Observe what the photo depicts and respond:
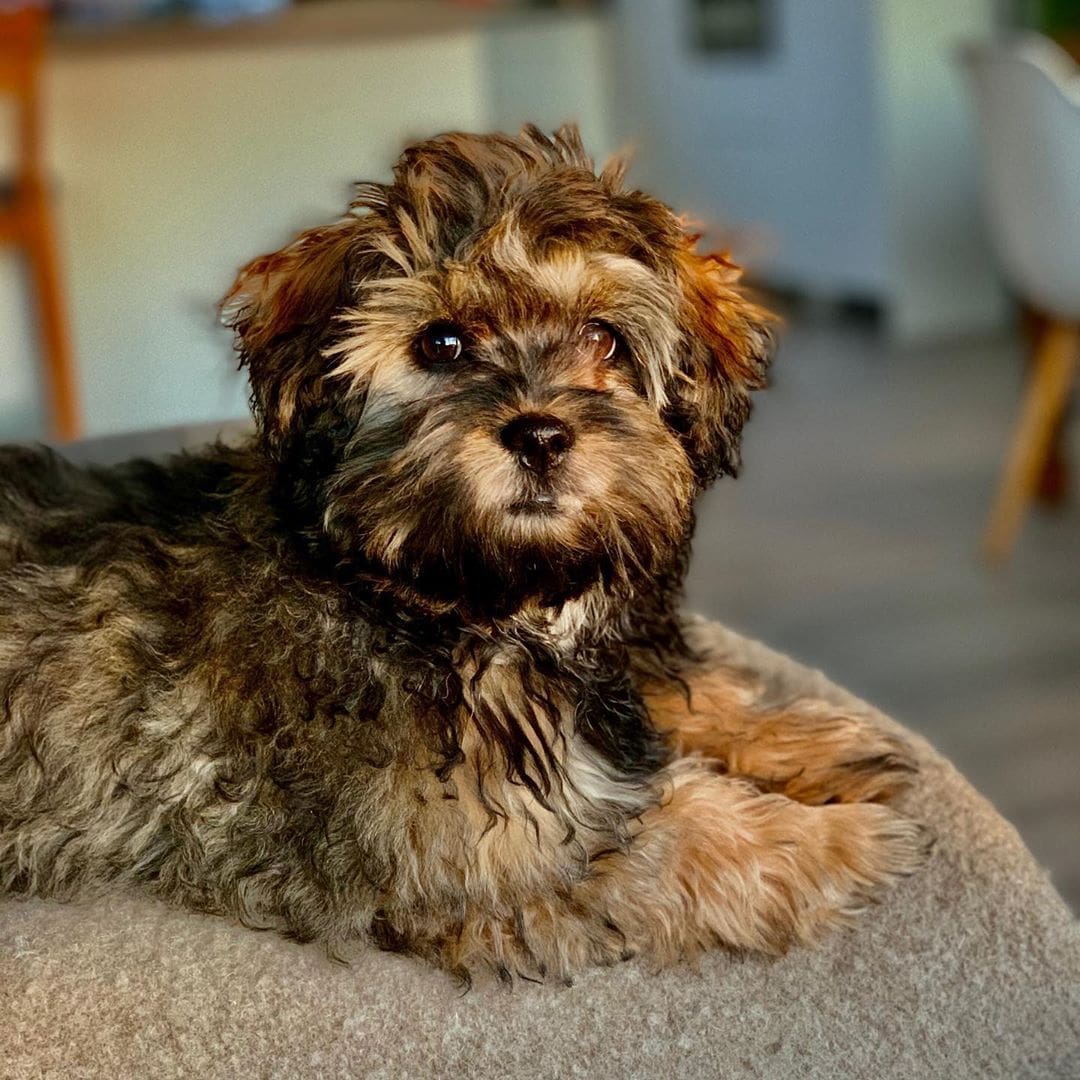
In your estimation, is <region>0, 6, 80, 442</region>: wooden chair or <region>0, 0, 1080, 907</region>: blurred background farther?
<region>0, 6, 80, 442</region>: wooden chair

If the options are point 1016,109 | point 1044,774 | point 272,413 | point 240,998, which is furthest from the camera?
point 1016,109

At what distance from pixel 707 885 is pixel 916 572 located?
2836 mm

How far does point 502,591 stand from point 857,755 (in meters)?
0.48

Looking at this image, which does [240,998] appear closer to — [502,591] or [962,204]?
[502,591]

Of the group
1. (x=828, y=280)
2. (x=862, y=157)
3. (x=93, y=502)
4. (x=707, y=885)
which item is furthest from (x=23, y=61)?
(x=828, y=280)

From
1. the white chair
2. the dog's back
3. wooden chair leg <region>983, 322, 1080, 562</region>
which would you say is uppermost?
the dog's back

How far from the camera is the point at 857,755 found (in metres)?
1.69

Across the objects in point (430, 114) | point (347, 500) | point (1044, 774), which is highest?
point (347, 500)

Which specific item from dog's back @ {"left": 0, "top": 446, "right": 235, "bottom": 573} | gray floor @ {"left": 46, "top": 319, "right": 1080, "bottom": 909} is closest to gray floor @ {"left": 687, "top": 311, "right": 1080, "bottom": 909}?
gray floor @ {"left": 46, "top": 319, "right": 1080, "bottom": 909}

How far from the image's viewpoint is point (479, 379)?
1.40m

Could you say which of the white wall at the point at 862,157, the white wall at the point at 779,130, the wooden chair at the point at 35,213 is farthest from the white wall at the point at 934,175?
the wooden chair at the point at 35,213

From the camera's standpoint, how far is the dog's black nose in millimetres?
1343

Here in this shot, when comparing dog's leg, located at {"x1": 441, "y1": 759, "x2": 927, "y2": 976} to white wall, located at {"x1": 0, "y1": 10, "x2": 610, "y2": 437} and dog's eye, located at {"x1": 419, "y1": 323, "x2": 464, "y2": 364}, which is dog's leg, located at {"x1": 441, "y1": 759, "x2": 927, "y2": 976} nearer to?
dog's eye, located at {"x1": 419, "y1": 323, "x2": 464, "y2": 364}

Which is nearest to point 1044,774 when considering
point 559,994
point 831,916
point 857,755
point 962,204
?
point 857,755
